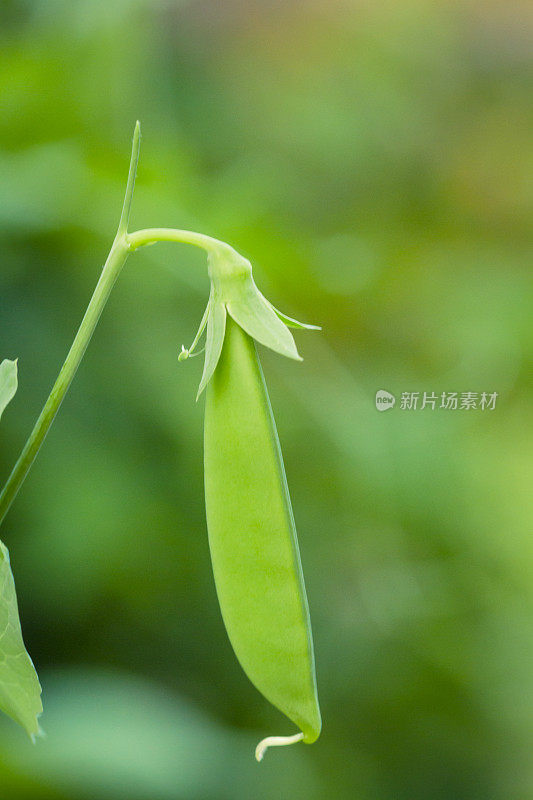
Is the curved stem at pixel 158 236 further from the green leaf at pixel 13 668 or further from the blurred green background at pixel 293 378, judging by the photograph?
the blurred green background at pixel 293 378

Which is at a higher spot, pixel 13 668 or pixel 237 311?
pixel 237 311

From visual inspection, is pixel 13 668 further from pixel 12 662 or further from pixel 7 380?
pixel 7 380

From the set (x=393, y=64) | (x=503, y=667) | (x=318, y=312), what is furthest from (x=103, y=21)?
(x=503, y=667)

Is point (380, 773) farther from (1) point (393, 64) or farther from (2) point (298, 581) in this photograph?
(1) point (393, 64)
